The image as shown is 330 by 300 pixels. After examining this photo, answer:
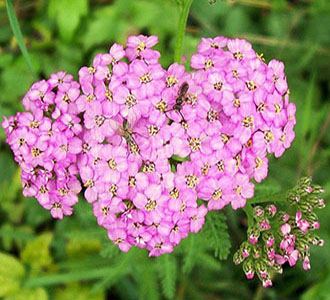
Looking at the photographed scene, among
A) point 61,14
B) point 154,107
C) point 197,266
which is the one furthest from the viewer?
point 197,266

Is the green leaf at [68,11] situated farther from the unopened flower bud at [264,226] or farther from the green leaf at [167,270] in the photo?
Result: the unopened flower bud at [264,226]

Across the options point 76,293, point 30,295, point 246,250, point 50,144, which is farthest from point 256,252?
point 30,295

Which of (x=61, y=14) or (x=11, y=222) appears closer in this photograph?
(x=61, y=14)

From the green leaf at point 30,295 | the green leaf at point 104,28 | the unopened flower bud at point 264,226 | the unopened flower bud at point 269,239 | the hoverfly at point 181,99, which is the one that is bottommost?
the unopened flower bud at point 269,239

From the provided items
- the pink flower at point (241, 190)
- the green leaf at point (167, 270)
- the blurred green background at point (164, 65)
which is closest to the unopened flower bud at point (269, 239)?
the pink flower at point (241, 190)

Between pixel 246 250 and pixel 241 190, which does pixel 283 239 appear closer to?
pixel 246 250

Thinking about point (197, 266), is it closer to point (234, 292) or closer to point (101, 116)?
point (234, 292)

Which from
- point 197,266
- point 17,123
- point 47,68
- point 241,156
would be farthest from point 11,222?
point 241,156
